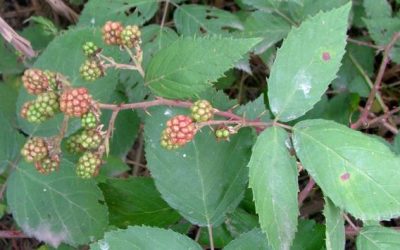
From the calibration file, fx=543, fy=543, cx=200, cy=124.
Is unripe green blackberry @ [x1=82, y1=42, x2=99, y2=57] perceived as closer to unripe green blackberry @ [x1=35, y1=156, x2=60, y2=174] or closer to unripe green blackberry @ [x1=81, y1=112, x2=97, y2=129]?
unripe green blackberry @ [x1=81, y1=112, x2=97, y2=129]

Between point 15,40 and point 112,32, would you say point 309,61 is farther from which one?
point 15,40

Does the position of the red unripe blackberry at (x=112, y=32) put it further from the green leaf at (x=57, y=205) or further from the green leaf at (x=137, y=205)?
the green leaf at (x=137, y=205)

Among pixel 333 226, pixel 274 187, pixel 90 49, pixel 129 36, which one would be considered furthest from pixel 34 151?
pixel 333 226

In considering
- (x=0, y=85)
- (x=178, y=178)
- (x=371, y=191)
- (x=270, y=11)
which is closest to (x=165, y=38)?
(x=270, y=11)

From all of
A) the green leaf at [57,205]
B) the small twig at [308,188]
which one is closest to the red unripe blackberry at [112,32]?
the green leaf at [57,205]

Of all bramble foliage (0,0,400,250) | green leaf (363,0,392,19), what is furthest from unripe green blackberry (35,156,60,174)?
green leaf (363,0,392,19)

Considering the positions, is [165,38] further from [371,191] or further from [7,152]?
[371,191]
